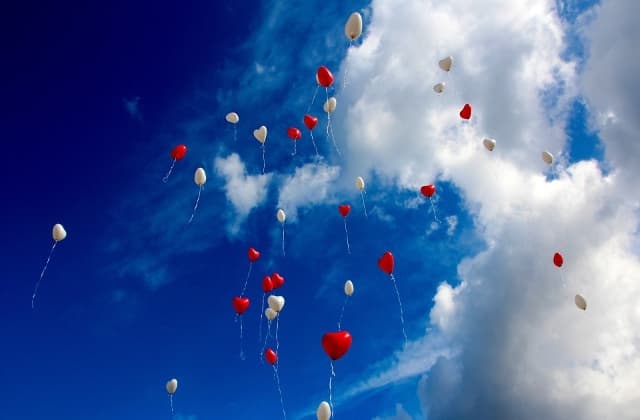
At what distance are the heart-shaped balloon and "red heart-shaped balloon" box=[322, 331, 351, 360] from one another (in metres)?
2.62

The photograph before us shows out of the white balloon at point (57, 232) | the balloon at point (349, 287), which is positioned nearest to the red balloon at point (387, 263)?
the balloon at point (349, 287)

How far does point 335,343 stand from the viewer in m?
9.24

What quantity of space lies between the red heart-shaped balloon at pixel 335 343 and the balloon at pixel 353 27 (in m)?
6.30

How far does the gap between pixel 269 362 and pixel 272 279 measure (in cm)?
200

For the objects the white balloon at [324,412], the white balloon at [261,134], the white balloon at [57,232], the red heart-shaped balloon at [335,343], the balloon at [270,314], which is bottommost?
the white balloon at [324,412]

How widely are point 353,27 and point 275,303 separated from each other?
259 inches

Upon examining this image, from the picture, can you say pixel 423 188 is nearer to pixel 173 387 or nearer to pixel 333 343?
pixel 333 343

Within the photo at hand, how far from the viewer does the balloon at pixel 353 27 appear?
10297mm

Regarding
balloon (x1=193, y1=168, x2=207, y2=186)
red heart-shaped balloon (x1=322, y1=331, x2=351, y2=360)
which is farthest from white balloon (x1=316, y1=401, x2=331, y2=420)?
balloon (x1=193, y1=168, x2=207, y2=186)

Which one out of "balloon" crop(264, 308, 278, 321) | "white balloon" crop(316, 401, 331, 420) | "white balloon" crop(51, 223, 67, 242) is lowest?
"white balloon" crop(316, 401, 331, 420)

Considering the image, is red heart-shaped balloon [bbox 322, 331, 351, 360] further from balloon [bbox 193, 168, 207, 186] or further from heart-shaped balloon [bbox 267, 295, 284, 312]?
balloon [bbox 193, 168, 207, 186]

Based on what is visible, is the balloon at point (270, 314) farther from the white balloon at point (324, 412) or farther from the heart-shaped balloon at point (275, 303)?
the white balloon at point (324, 412)

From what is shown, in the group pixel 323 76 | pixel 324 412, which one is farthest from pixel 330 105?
pixel 324 412

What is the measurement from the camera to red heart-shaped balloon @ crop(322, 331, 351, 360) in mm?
9234
